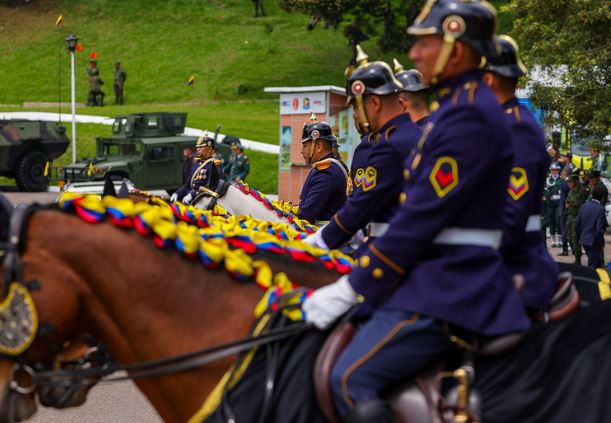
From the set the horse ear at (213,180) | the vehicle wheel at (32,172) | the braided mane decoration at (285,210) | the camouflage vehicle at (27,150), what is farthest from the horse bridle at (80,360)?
the vehicle wheel at (32,172)

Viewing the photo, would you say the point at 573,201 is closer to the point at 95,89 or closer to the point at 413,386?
the point at 413,386

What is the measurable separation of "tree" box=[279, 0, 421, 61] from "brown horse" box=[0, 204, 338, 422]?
41522 mm

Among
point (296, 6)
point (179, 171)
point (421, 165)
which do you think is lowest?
point (179, 171)

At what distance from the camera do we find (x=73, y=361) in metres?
3.75

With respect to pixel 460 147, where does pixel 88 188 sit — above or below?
below

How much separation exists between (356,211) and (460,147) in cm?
207

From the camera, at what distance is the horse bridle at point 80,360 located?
3.51 m

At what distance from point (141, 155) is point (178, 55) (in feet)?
81.4

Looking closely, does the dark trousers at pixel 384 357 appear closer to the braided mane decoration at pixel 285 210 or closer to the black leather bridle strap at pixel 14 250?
the black leather bridle strap at pixel 14 250

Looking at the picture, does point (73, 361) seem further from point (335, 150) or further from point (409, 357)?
point (335, 150)

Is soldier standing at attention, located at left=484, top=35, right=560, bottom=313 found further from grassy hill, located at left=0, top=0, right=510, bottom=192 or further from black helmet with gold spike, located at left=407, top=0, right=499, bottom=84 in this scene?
grassy hill, located at left=0, top=0, right=510, bottom=192

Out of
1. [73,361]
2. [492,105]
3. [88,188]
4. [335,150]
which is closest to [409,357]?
[492,105]

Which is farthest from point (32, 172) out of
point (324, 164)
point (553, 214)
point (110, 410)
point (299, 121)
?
point (110, 410)

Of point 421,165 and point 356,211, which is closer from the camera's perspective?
point 421,165
